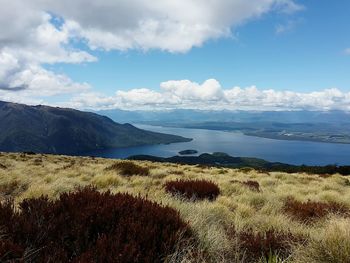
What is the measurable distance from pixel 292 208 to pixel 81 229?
20.0 feet

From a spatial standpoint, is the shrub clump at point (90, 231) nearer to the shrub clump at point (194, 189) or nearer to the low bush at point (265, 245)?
Answer: the low bush at point (265, 245)

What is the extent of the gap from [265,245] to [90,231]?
239cm

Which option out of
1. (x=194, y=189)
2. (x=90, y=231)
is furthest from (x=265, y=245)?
(x=194, y=189)

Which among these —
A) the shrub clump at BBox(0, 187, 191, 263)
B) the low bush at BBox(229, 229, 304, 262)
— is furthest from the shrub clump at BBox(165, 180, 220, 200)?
the shrub clump at BBox(0, 187, 191, 263)

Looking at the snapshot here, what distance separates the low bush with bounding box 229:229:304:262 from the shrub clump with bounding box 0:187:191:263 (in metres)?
0.83

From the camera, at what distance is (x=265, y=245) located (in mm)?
4512

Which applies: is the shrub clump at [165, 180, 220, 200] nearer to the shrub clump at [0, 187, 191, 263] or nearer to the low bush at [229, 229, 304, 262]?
the low bush at [229, 229, 304, 262]

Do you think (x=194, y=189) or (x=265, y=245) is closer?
(x=265, y=245)

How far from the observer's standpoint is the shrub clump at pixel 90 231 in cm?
310

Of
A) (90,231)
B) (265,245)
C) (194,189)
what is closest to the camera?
(90,231)

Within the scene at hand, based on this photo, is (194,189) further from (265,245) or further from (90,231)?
(90,231)

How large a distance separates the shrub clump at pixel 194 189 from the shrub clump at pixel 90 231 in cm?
450

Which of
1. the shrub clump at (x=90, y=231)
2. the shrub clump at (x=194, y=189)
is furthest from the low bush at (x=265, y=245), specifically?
the shrub clump at (x=194, y=189)

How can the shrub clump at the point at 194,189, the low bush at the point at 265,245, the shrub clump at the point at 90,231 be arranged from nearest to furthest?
1. the shrub clump at the point at 90,231
2. the low bush at the point at 265,245
3. the shrub clump at the point at 194,189
